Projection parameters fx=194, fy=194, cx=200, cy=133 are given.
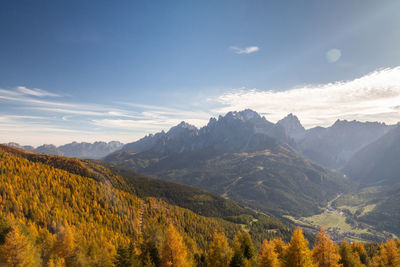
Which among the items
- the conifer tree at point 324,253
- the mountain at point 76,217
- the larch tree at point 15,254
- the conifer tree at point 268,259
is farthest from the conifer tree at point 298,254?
the larch tree at point 15,254

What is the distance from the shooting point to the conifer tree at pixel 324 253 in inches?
1688

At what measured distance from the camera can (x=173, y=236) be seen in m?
56.2

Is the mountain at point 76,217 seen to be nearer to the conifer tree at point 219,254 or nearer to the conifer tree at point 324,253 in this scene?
the conifer tree at point 219,254

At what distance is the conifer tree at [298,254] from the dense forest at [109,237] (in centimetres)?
19

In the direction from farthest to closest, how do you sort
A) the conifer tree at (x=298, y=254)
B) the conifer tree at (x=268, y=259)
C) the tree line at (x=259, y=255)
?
1. the conifer tree at (x=268, y=259)
2. the tree line at (x=259, y=255)
3. the conifer tree at (x=298, y=254)

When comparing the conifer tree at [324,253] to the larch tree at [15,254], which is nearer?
the conifer tree at [324,253]

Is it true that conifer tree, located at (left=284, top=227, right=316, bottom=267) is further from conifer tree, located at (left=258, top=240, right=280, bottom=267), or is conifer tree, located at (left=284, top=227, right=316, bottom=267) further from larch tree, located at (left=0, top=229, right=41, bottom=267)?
larch tree, located at (left=0, top=229, right=41, bottom=267)

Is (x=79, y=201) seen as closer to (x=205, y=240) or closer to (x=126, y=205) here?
(x=126, y=205)

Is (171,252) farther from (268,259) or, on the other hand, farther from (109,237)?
(109,237)

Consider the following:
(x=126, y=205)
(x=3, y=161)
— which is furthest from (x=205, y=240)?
(x=3, y=161)

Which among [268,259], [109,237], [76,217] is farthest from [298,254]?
[76,217]

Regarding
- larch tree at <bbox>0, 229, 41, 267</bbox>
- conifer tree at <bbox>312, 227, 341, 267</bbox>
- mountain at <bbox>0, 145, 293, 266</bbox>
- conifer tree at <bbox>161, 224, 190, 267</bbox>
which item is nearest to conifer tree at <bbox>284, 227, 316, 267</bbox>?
conifer tree at <bbox>312, 227, 341, 267</bbox>

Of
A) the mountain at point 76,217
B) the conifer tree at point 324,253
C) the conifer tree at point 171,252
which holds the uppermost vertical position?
the conifer tree at point 324,253

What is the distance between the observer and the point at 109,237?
128 m
